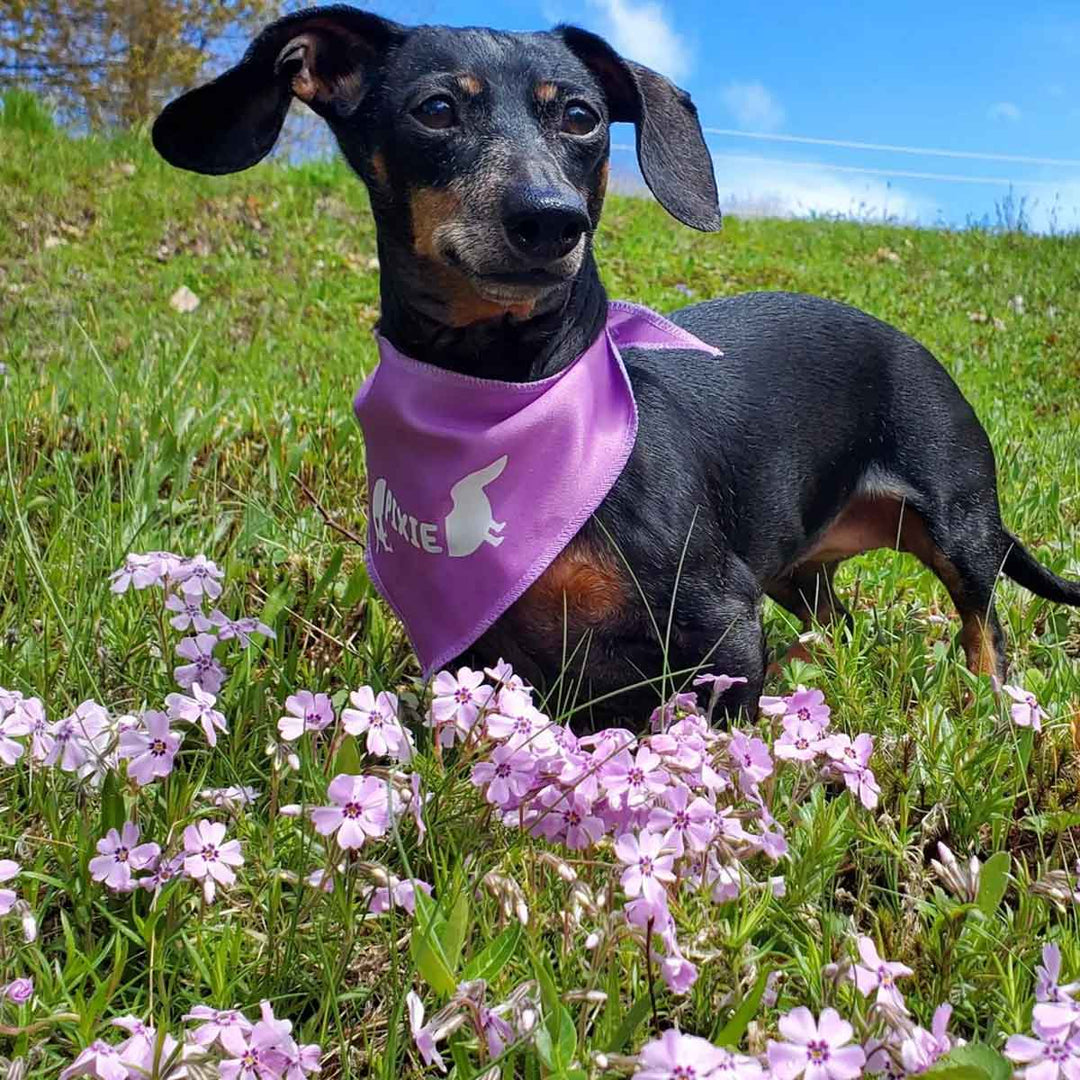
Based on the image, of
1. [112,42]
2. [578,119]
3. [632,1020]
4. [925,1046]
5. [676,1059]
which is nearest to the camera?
[676,1059]

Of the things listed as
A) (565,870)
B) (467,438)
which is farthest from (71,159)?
(565,870)

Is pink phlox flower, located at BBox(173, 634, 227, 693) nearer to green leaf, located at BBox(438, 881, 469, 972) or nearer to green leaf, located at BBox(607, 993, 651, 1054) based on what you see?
green leaf, located at BBox(438, 881, 469, 972)

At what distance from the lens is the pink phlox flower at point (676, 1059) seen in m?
0.99

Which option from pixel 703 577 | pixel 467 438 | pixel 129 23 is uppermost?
pixel 129 23

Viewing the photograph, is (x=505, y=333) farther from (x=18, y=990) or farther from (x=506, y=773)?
(x=18, y=990)

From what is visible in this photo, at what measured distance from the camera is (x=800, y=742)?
1.62 meters

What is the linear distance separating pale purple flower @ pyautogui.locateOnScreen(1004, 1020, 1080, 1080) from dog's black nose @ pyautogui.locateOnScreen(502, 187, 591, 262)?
5.16 ft

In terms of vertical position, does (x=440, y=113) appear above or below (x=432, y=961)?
above

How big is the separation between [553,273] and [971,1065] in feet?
5.27

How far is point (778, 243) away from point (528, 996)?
430 inches

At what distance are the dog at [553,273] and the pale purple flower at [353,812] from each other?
0.94 metres

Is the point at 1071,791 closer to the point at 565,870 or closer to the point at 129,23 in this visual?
the point at 565,870

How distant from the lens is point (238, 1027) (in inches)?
47.6

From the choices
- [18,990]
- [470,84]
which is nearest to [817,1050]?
[18,990]
